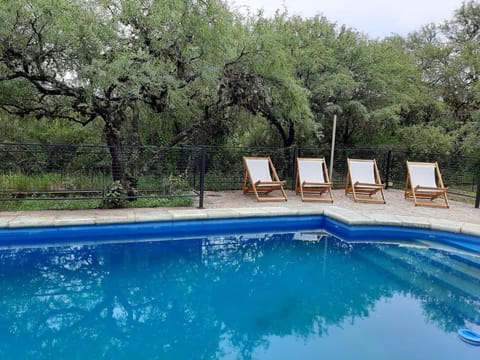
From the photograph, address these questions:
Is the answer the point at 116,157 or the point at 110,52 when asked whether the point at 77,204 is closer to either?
the point at 116,157

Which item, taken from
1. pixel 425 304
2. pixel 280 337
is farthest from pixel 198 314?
pixel 425 304

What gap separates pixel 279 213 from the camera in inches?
244

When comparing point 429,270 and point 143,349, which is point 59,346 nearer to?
point 143,349

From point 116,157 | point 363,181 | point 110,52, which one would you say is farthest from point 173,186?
point 363,181

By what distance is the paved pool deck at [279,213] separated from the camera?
204 inches

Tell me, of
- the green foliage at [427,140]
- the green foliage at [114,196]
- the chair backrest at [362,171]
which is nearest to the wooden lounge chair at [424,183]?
the chair backrest at [362,171]

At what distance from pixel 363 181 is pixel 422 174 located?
124 centimetres

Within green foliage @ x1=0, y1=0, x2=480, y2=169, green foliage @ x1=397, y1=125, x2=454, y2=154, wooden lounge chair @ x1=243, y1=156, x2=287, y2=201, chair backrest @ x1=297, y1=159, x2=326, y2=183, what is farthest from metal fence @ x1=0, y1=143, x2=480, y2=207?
wooden lounge chair @ x1=243, y1=156, x2=287, y2=201

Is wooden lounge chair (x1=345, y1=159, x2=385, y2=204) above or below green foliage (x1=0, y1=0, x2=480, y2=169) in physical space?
below

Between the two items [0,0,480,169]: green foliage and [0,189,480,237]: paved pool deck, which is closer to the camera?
[0,189,480,237]: paved pool deck

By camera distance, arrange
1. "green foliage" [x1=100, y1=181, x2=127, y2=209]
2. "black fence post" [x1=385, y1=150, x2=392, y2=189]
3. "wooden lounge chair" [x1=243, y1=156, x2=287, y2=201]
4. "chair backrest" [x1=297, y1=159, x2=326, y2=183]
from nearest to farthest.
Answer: "green foliage" [x1=100, y1=181, x2=127, y2=209] < "wooden lounge chair" [x1=243, y1=156, x2=287, y2=201] < "chair backrest" [x1=297, y1=159, x2=326, y2=183] < "black fence post" [x1=385, y1=150, x2=392, y2=189]

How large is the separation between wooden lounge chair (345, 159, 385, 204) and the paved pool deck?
0.28m

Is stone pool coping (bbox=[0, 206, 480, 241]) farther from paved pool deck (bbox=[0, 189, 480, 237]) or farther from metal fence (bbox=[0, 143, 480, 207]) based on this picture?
metal fence (bbox=[0, 143, 480, 207])

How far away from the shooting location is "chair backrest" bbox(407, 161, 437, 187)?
25.2 feet
